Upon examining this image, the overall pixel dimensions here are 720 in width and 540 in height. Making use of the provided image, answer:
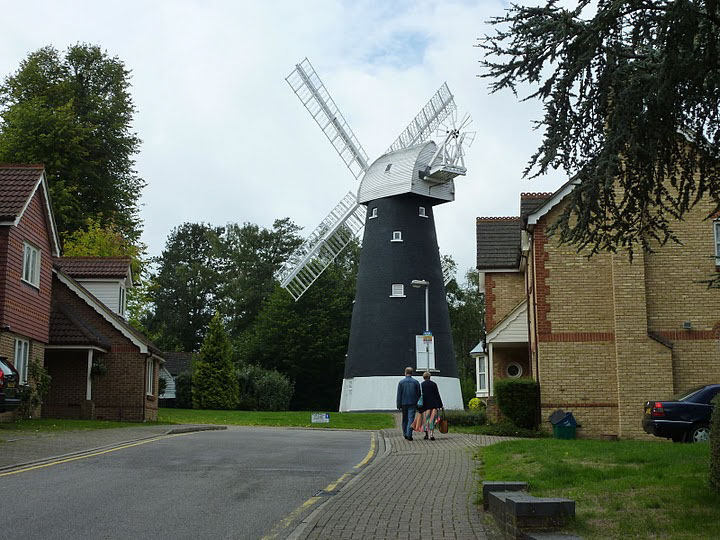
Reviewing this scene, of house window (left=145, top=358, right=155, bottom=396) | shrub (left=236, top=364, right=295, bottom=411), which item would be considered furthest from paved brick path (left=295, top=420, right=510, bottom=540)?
shrub (left=236, top=364, right=295, bottom=411)

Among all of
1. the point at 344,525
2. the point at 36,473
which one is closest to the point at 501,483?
the point at 344,525

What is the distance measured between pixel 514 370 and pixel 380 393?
11.7 meters

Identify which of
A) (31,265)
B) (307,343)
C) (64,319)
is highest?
(31,265)

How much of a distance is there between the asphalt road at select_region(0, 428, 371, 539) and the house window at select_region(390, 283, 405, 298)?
85.0 feet

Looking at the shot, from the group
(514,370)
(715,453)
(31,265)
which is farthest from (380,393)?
(715,453)

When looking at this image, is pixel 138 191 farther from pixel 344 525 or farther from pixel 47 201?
pixel 344 525

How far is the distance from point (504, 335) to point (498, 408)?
466 centimetres

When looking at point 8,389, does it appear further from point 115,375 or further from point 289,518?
point 115,375

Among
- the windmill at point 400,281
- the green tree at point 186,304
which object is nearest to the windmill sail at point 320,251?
the windmill at point 400,281

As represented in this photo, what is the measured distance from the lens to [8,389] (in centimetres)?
1983

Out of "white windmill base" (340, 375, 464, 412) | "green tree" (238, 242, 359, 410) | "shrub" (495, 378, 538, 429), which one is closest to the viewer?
"shrub" (495, 378, 538, 429)

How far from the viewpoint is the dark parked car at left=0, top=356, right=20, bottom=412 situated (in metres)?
19.6

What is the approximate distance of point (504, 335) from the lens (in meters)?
30.9

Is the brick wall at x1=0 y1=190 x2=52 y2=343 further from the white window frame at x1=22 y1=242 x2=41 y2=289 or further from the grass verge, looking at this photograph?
the grass verge
